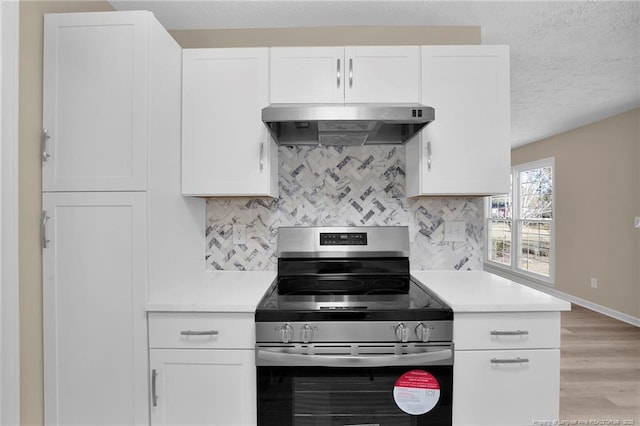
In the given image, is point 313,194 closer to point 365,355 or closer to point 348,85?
point 348,85

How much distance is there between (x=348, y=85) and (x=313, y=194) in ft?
2.21

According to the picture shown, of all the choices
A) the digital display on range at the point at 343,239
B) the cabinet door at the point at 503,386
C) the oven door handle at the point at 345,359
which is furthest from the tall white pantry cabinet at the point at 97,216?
the cabinet door at the point at 503,386

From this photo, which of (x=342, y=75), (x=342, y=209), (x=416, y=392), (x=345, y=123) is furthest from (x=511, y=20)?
(x=416, y=392)

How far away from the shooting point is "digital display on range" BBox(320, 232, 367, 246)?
6.91 feet

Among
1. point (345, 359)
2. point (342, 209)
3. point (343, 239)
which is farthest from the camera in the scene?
point (342, 209)

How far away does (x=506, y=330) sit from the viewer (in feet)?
5.10

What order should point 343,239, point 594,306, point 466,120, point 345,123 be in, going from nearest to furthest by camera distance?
point 345,123 < point 466,120 < point 343,239 < point 594,306

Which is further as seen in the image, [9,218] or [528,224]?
[528,224]

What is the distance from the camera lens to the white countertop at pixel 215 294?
1534 mm

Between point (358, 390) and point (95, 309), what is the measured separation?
1159mm

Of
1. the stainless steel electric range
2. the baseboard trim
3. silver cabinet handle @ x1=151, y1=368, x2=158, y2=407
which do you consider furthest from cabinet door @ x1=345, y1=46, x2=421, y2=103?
Answer: the baseboard trim

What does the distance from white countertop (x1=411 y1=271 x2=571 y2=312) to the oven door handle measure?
24 centimetres

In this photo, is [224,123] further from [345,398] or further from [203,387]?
[345,398]

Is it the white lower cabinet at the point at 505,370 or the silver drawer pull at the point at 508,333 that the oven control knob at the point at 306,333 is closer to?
the white lower cabinet at the point at 505,370
